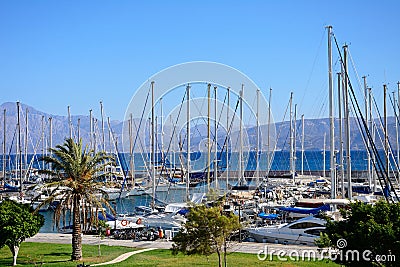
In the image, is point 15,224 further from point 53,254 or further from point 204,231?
point 204,231

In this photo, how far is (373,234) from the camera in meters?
20.6

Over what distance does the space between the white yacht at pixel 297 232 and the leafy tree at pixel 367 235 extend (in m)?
17.9

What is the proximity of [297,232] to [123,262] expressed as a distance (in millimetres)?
14293

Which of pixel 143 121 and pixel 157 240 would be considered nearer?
pixel 157 240

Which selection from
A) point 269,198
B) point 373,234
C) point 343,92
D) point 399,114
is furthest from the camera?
point 269,198

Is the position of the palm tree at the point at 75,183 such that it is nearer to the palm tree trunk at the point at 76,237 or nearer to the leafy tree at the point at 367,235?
the palm tree trunk at the point at 76,237

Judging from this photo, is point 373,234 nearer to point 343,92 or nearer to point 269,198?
point 343,92

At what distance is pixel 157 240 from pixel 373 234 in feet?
88.7

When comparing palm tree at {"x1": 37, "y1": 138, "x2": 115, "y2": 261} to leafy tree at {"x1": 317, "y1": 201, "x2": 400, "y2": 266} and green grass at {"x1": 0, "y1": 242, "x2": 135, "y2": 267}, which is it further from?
leafy tree at {"x1": 317, "y1": 201, "x2": 400, "y2": 266}

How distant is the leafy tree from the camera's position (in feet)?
66.5

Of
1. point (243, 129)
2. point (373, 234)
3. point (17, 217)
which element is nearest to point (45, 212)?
point (243, 129)

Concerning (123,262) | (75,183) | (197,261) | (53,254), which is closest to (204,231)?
(197,261)

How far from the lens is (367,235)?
68.0 ft

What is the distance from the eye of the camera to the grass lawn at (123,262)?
33.1 meters
